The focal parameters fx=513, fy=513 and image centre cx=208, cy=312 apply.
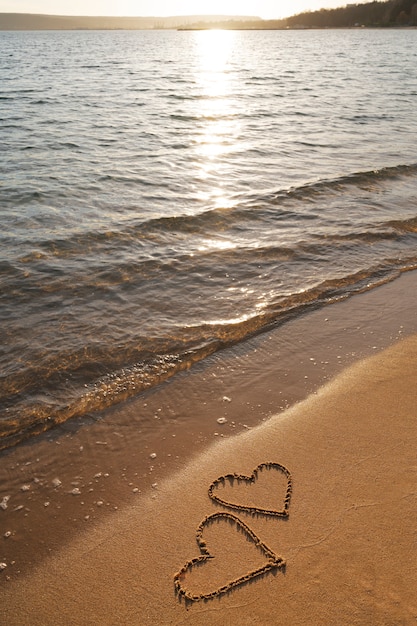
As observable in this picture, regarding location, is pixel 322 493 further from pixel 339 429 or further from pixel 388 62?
pixel 388 62

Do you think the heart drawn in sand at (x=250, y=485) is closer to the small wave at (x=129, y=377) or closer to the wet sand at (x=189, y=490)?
the wet sand at (x=189, y=490)

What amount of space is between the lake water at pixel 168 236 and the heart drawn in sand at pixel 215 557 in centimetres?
157

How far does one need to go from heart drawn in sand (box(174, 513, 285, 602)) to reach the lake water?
157 cm

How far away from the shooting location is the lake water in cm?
489

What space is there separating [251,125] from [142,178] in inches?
282

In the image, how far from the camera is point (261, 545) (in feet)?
9.48

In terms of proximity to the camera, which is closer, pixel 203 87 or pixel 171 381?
pixel 171 381

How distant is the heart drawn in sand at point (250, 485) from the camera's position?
3.12 metres

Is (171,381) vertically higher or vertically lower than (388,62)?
lower

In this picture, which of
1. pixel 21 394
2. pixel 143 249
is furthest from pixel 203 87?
pixel 21 394

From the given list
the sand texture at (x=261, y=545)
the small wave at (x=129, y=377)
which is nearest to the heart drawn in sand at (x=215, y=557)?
the sand texture at (x=261, y=545)

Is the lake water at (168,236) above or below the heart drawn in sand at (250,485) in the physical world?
above

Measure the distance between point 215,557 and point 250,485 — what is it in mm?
591

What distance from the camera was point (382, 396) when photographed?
13.6 feet
